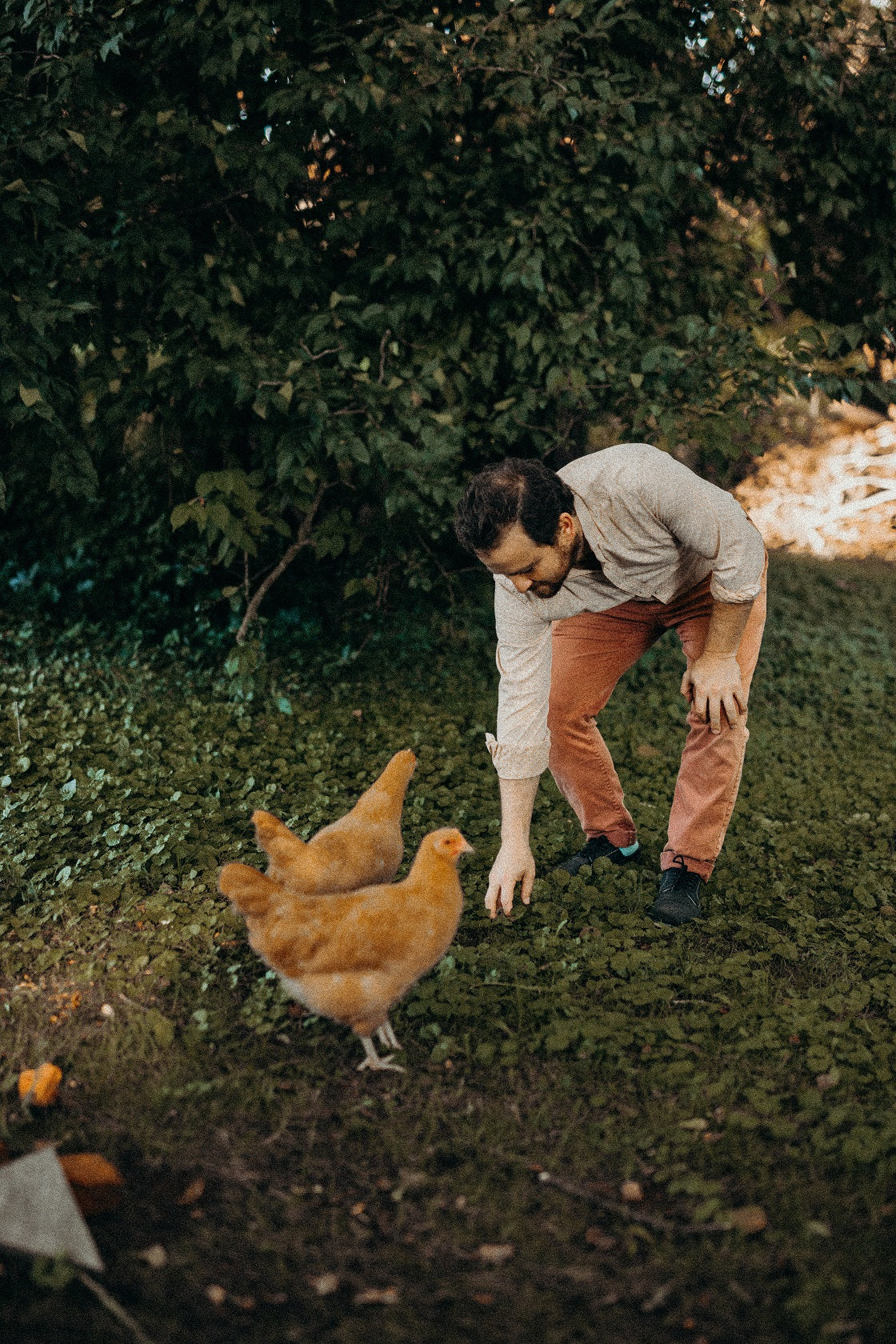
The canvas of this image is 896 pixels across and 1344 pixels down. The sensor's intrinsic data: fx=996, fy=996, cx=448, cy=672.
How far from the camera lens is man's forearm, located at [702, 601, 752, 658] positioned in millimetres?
3236

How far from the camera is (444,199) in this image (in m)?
5.48

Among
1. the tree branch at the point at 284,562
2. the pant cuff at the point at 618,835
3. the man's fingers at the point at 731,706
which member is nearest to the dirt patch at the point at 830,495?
the tree branch at the point at 284,562

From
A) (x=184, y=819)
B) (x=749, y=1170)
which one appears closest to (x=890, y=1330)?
(x=749, y=1170)

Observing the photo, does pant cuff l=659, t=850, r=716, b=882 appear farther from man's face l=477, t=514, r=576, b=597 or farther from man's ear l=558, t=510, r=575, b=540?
man's ear l=558, t=510, r=575, b=540

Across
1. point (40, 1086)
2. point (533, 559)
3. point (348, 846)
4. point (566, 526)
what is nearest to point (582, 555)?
point (566, 526)

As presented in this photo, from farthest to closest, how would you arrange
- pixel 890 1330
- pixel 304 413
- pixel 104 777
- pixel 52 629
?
pixel 52 629, pixel 304 413, pixel 104 777, pixel 890 1330

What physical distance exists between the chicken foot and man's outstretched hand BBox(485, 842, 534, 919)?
512mm

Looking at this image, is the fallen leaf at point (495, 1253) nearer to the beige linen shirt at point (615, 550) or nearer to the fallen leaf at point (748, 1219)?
the fallen leaf at point (748, 1219)

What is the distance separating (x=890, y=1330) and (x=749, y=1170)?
19.0 inches

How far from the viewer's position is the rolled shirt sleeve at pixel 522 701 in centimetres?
318

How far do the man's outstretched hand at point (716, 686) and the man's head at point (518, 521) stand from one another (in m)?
0.70

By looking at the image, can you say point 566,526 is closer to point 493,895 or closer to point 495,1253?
point 493,895

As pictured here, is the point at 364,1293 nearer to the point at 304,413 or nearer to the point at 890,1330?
the point at 890,1330

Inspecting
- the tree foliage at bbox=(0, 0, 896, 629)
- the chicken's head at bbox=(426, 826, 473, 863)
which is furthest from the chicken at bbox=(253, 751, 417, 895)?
the tree foliage at bbox=(0, 0, 896, 629)
